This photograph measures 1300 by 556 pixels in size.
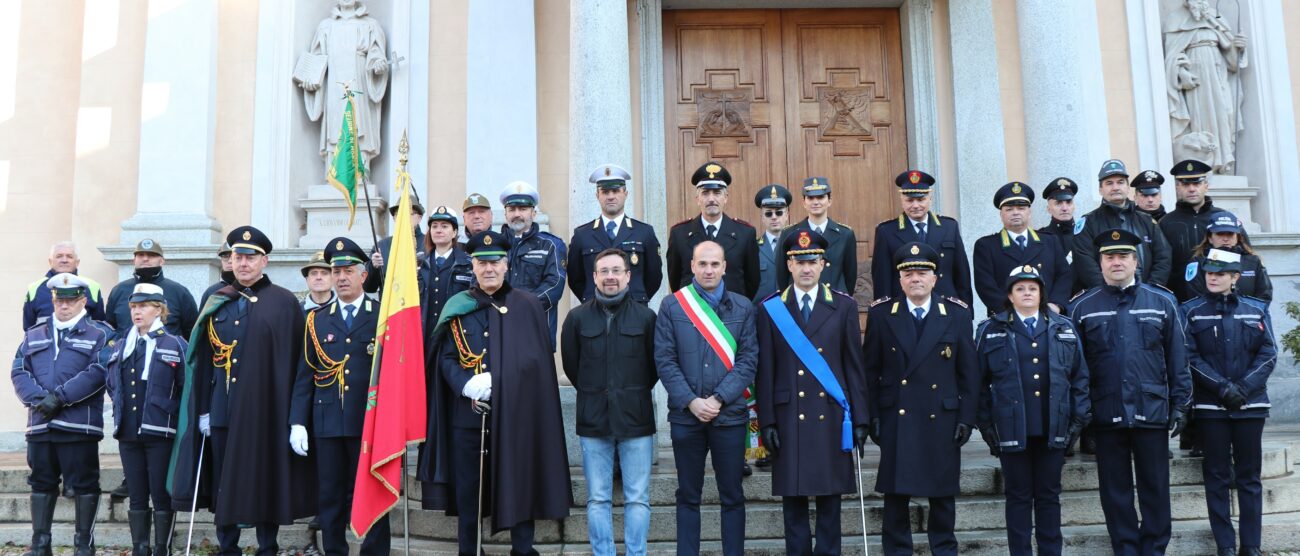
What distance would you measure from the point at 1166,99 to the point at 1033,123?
8.40 ft

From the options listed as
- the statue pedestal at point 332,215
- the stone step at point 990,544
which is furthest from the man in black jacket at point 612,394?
the statue pedestal at point 332,215

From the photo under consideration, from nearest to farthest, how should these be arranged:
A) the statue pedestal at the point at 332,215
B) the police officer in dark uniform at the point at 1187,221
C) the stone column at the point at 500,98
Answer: the police officer in dark uniform at the point at 1187,221
the stone column at the point at 500,98
the statue pedestal at the point at 332,215

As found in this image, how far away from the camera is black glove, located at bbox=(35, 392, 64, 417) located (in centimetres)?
695

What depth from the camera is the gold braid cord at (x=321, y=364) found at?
6590 mm

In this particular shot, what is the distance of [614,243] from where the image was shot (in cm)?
727

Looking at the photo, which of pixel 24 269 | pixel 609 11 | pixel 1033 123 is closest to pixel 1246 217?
pixel 1033 123

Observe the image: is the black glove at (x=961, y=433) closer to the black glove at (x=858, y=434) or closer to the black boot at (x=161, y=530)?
the black glove at (x=858, y=434)

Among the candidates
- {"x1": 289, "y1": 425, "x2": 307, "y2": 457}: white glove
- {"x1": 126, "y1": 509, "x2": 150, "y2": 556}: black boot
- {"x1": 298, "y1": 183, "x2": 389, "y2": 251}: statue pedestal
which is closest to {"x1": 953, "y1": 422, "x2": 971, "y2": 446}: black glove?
{"x1": 289, "y1": 425, "x2": 307, "y2": 457}: white glove

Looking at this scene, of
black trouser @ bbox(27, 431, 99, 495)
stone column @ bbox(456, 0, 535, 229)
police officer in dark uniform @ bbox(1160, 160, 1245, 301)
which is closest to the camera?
black trouser @ bbox(27, 431, 99, 495)

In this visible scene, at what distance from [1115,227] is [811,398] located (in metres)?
3.03

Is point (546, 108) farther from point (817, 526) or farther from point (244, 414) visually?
point (817, 526)

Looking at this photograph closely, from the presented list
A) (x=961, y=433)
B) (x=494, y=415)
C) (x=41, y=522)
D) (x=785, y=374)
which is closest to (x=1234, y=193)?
(x=961, y=433)

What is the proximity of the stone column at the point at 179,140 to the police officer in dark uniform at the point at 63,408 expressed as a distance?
2.73 m

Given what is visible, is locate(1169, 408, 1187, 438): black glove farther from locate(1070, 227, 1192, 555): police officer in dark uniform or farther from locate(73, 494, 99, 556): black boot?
locate(73, 494, 99, 556): black boot
